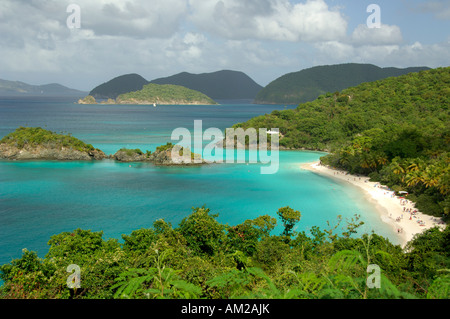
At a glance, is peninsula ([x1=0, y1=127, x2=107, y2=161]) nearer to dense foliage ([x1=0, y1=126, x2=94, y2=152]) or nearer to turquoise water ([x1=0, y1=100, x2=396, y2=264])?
dense foliage ([x1=0, y1=126, x2=94, y2=152])

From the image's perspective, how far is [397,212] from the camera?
103 feet

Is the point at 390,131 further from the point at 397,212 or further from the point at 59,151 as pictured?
the point at 59,151

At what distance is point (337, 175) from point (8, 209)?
1597 inches

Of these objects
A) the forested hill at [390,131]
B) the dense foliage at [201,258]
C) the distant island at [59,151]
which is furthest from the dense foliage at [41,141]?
the dense foliage at [201,258]

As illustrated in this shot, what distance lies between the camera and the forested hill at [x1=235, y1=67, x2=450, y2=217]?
3497 centimetres

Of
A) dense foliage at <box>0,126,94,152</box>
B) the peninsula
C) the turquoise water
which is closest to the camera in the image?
the turquoise water

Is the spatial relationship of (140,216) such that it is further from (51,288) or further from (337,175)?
(337,175)

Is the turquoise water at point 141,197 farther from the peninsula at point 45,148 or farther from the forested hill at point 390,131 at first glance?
the forested hill at point 390,131

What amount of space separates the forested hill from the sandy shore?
111 cm

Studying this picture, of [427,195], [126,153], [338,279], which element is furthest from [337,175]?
[338,279]

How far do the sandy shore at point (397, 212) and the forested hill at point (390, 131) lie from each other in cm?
111

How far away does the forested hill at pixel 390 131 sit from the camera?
3497 cm

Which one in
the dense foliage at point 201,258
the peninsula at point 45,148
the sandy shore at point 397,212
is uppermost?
the peninsula at point 45,148

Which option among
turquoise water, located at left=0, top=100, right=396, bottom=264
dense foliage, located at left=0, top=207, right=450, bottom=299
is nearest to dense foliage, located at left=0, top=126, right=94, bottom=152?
turquoise water, located at left=0, top=100, right=396, bottom=264
